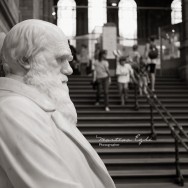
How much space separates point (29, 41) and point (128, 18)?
3319 centimetres

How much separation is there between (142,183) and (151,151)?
111cm

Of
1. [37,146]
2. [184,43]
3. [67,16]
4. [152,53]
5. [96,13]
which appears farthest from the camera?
[96,13]

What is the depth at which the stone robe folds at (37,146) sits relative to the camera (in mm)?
1280

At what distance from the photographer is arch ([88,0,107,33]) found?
32906 mm

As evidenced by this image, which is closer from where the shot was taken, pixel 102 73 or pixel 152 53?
pixel 102 73

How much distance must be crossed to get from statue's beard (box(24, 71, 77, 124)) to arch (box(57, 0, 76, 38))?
30.4 meters

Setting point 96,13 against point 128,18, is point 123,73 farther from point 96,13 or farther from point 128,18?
point 128,18

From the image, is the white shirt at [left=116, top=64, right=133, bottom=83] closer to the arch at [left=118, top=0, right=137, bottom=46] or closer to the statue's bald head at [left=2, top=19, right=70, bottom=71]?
the statue's bald head at [left=2, top=19, right=70, bottom=71]

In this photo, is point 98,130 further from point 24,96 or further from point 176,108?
point 24,96

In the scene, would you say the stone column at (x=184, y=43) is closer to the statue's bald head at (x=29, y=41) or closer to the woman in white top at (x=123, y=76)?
the woman in white top at (x=123, y=76)

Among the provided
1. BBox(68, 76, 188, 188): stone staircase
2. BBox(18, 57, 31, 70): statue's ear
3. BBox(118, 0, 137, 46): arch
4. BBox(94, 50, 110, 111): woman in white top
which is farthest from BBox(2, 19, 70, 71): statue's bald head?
BBox(118, 0, 137, 46): arch

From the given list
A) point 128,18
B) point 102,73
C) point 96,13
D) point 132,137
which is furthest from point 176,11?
point 132,137

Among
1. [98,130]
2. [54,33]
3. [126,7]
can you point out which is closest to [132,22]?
[126,7]

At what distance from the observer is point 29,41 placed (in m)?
1.48
